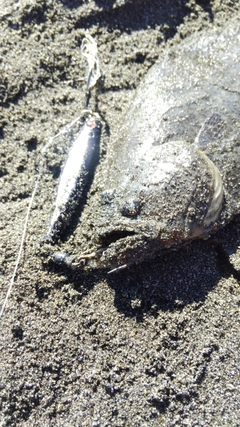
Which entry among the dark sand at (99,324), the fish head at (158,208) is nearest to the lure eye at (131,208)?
the fish head at (158,208)

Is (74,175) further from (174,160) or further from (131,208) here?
(174,160)

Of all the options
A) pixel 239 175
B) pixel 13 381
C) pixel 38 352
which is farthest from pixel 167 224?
pixel 13 381

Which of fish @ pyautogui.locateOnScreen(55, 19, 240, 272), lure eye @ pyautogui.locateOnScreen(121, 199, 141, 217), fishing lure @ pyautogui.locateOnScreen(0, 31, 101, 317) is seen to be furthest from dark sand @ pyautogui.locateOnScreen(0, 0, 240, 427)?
lure eye @ pyautogui.locateOnScreen(121, 199, 141, 217)

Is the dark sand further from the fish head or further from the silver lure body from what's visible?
the fish head

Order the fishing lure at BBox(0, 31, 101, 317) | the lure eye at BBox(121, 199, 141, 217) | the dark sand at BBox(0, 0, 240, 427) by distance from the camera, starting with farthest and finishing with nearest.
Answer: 1. the fishing lure at BBox(0, 31, 101, 317)
2. the lure eye at BBox(121, 199, 141, 217)
3. the dark sand at BBox(0, 0, 240, 427)

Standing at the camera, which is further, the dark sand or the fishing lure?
the fishing lure

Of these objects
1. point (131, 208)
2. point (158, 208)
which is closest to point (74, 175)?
point (131, 208)
